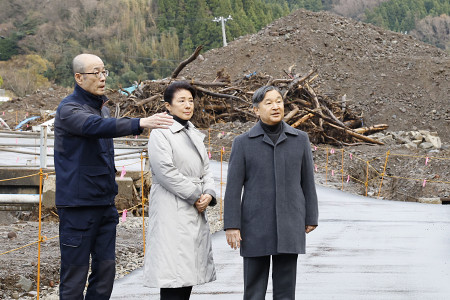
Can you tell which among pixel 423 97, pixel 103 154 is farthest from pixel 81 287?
pixel 423 97

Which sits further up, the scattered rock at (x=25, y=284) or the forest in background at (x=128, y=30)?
the forest in background at (x=128, y=30)

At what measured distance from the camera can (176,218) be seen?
186 inches

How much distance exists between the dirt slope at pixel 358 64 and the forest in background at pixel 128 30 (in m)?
32.3

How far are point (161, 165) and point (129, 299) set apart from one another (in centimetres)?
196

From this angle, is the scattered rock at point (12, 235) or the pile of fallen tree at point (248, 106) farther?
the pile of fallen tree at point (248, 106)

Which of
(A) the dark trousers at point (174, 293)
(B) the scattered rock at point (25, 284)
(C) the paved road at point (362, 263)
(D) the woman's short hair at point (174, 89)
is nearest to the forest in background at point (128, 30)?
(C) the paved road at point (362, 263)

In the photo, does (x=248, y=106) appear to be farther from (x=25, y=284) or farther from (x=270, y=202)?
(x=270, y=202)

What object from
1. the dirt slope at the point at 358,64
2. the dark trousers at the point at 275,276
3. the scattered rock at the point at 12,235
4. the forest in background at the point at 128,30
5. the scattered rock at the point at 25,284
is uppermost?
the forest in background at the point at 128,30

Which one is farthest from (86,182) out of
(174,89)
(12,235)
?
(12,235)

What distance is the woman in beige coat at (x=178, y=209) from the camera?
466cm

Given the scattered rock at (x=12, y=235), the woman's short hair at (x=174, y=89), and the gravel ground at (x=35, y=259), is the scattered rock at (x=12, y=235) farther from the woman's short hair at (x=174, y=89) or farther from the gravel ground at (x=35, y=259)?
the woman's short hair at (x=174, y=89)

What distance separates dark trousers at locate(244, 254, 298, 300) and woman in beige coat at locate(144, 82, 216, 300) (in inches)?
10.8

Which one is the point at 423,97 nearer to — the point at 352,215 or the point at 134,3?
the point at 352,215

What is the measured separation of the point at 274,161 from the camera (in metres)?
4.68
